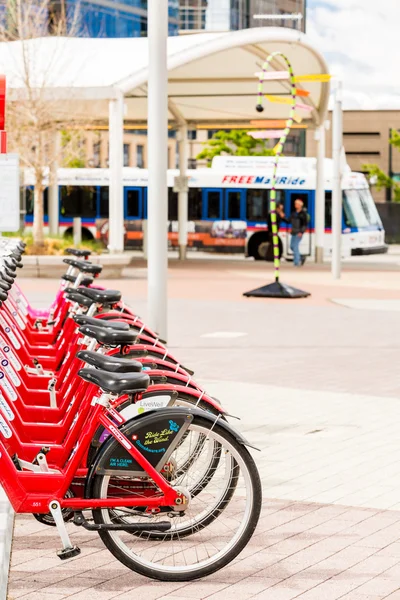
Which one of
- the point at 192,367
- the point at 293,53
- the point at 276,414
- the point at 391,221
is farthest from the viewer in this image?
the point at 391,221

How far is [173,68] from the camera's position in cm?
2791

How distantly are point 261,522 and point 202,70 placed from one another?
25.5 meters

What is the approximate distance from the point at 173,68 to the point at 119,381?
2389 centimetres

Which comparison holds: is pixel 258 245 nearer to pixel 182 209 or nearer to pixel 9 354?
pixel 182 209

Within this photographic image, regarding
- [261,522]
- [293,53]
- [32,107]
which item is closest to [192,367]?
[261,522]

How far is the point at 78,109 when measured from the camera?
2900 centimetres

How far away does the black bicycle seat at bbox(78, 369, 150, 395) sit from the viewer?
462 cm

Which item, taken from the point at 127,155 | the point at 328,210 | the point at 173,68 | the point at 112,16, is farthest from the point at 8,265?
the point at 127,155

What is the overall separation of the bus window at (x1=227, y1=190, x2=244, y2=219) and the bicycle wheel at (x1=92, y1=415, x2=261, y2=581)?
33283mm

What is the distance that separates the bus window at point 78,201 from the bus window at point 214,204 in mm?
3596

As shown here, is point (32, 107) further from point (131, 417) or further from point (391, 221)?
point (391, 221)

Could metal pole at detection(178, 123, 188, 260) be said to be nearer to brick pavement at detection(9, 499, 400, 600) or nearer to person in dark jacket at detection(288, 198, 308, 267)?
person in dark jacket at detection(288, 198, 308, 267)

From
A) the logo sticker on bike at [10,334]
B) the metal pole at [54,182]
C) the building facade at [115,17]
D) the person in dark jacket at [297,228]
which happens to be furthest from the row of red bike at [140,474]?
the building facade at [115,17]

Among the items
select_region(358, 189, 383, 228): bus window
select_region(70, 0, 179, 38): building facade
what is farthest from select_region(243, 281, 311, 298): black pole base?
select_region(70, 0, 179, 38): building facade
